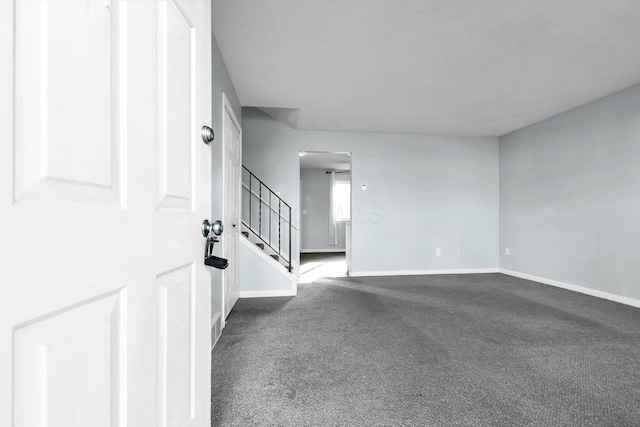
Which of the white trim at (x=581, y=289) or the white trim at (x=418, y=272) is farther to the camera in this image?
the white trim at (x=418, y=272)

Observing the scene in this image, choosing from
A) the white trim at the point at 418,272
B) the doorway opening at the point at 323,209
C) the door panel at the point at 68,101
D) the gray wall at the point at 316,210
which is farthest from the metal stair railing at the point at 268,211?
the door panel at the point at 68,101

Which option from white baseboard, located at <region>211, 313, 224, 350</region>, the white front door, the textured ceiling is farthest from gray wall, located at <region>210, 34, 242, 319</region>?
the white front door

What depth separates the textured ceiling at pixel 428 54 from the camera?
2121 millimetres

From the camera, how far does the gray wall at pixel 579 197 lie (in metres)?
3.44

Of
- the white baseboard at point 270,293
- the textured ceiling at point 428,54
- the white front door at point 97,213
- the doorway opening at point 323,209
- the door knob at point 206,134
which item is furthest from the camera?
the doorway opening at point 323,209

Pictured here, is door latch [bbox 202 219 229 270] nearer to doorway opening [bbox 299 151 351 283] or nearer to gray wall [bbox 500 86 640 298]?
gray wall [bbox 500 86 640 298]

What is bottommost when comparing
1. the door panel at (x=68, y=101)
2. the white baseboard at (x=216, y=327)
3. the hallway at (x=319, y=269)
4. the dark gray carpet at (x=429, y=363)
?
the hallway at (x=319, y=269)

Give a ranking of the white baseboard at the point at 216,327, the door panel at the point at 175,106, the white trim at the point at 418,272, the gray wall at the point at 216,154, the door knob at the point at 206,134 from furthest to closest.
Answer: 1. the white trim at the point at 418,272
2. the gray wall at the point at 216,154
3. the white baseboard at the point at 216,327
4. the door knob at the point at 206,134
5. the door panel at the point at 175,106

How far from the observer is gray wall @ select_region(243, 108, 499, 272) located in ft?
16.7

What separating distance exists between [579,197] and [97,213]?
5104 mm

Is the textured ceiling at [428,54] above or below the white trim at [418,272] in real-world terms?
above

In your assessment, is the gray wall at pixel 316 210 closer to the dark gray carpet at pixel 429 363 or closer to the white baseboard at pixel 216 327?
the dark gray carpet at pixel 429 363

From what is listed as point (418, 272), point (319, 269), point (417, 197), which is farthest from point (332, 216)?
point (418, 272)

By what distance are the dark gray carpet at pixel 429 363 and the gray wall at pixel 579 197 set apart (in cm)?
Result: 62
